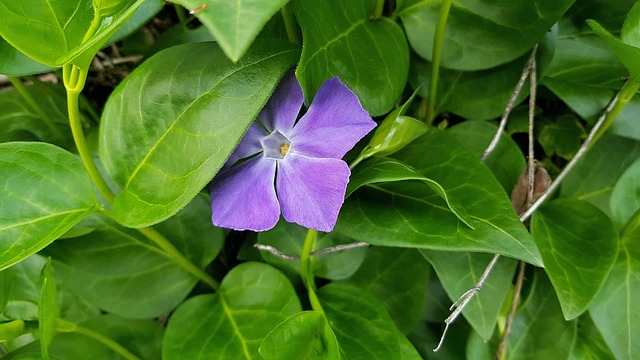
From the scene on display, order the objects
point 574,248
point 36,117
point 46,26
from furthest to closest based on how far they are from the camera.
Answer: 1. point 36,117
2. point 574,248
3. point 46,26

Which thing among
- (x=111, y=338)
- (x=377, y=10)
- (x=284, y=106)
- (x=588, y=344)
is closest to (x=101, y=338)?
(x=111, y=338)

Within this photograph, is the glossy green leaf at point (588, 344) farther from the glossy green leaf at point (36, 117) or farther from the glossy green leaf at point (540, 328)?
the glossy green leaf at point (36, 117)

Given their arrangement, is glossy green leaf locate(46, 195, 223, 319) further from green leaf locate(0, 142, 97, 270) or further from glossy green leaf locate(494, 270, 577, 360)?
glossy green leaf locate(494, 270, 577, 360)

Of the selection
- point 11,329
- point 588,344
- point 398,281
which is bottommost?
point 588,344

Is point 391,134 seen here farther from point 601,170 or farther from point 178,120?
point 601,170

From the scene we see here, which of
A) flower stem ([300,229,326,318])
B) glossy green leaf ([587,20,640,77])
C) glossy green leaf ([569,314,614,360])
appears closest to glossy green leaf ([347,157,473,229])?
flower stem ([300,229,326,318])

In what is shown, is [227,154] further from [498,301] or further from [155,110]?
[498,301]
